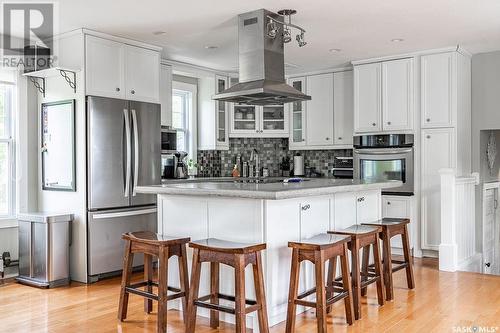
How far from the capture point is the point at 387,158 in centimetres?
592

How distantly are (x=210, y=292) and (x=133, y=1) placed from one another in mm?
2351

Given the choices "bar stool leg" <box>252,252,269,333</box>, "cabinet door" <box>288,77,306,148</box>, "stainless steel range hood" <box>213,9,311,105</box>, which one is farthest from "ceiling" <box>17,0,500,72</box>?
"bar stool leg" <box>252,252,269,333</box>

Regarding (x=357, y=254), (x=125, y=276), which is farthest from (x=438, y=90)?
(x=125, y=276)

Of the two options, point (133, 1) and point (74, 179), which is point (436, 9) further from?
point (74, 179)

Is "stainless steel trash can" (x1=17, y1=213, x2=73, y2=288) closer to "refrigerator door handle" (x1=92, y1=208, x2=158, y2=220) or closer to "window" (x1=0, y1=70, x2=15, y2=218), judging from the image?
"refrigerator door handle" (x1=92, y1=208, x2=158, y2=220)

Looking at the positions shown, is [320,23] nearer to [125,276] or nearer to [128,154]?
[128,154]

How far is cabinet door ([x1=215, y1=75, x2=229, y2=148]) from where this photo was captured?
6896 millimetres

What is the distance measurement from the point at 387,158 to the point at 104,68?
338cm

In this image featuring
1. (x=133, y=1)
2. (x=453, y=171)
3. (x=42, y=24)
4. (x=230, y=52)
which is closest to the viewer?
(x=133, y=1)

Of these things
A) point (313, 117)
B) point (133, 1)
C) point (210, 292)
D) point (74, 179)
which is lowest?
point (210, 292)

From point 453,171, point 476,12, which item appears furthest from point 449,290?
point 476,12

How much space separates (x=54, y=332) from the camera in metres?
3.29

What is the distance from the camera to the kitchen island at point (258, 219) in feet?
10.7

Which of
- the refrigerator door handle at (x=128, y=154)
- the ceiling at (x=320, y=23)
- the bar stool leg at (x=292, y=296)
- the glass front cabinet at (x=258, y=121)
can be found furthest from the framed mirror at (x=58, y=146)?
the glass front cabinet at (x=258, y=121)
